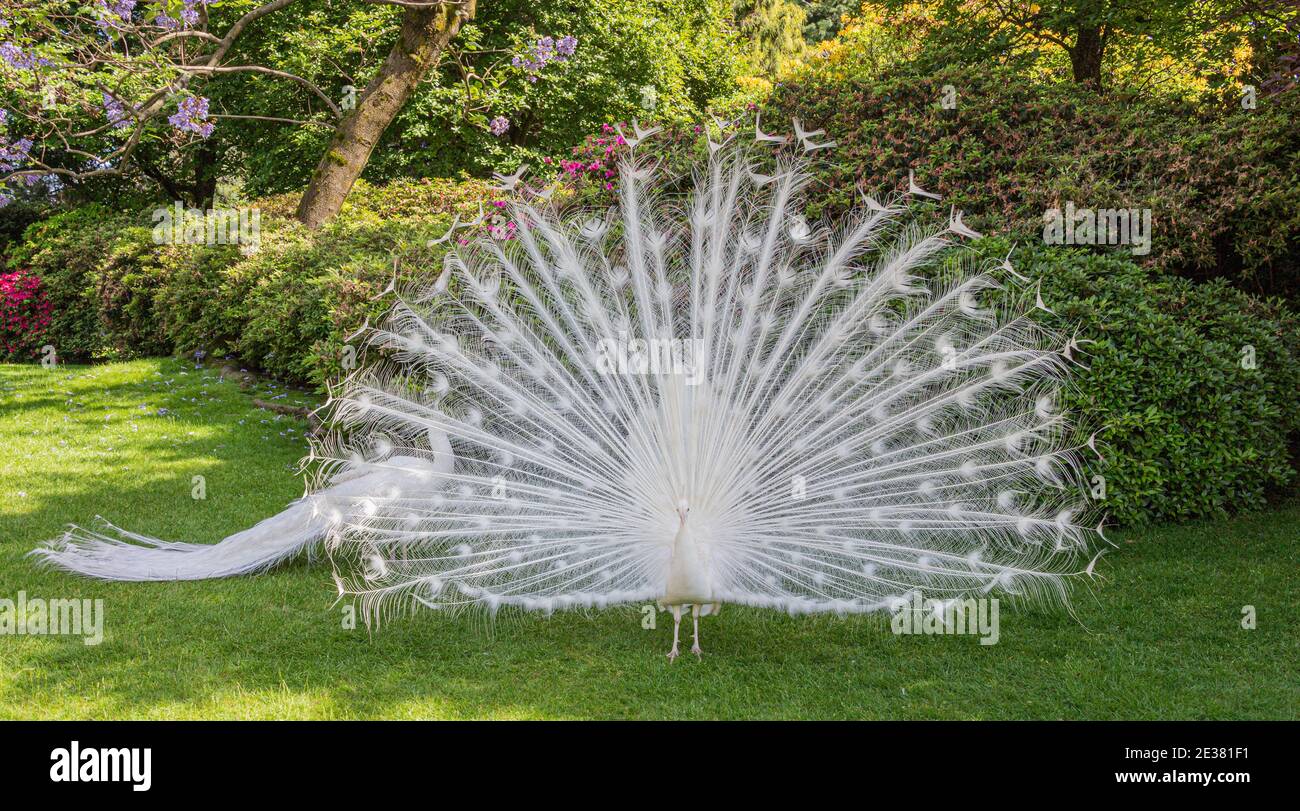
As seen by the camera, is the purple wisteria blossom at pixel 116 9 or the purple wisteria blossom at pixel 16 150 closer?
the purple wisteria blossom at pixel 116 9

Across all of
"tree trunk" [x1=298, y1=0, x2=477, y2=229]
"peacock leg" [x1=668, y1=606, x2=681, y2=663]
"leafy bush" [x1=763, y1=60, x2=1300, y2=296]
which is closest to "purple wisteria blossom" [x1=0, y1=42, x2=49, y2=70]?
"tree trunk" [x1=298, y1=0, x2=477, y2=229]

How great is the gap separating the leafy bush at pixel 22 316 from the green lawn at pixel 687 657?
11.5 m

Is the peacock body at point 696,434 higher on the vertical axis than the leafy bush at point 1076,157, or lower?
lower

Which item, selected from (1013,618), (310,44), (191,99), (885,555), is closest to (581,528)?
(885,555)

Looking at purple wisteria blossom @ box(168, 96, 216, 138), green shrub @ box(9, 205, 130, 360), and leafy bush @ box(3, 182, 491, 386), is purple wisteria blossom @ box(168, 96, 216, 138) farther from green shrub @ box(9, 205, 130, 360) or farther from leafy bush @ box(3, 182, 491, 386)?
green shrub @ box(9, 205, 130, 360)

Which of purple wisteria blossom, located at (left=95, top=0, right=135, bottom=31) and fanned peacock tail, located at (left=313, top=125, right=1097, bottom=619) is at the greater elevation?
purple wisteria blossom, located at (left=95, top=0, right=135, bottom=31)

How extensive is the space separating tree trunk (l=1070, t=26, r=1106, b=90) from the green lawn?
19.5 feet

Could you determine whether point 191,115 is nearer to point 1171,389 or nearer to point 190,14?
point 190,14

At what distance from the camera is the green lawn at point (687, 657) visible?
13.5 ft

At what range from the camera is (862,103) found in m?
8.02

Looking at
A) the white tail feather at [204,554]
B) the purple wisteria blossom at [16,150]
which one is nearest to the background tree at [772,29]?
the purple wisteria blossom at [16,150]

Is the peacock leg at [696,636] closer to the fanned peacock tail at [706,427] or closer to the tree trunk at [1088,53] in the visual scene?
the fanned peacock tail at [706,427]

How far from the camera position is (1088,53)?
10.5 metres

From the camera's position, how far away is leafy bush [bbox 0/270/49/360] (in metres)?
16.1
